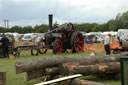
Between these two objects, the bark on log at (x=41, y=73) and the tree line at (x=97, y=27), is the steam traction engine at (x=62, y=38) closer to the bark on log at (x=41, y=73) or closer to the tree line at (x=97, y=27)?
the bark on log at (x=41, y=73)

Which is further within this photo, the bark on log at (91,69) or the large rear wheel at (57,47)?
the large rear wheel at (57,47)

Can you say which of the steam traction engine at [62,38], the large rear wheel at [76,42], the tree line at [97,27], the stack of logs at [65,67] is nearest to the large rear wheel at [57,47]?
the steam traction engine at [62,38]

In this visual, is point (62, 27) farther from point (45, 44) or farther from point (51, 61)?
point (51, 61)

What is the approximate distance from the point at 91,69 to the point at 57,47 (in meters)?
10.7

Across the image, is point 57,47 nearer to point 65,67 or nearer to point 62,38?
point 62,38

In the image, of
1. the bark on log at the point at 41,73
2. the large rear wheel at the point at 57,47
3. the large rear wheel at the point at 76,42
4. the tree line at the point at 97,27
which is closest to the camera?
the bark on log at the point at 41,73

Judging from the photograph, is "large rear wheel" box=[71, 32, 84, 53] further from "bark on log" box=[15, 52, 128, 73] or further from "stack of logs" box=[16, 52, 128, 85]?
"stack of logs" box=[16, 52, 128, 85]

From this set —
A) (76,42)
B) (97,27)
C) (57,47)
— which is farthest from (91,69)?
(97,27)

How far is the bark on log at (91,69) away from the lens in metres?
6.93

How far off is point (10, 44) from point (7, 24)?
74679mm

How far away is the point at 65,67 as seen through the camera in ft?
23.0

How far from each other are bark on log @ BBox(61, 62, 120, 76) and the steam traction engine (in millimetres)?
10491

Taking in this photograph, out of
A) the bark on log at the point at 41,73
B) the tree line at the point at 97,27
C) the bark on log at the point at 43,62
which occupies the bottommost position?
the bark on log at the point at 41,73

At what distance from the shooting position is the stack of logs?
6.81 metres
